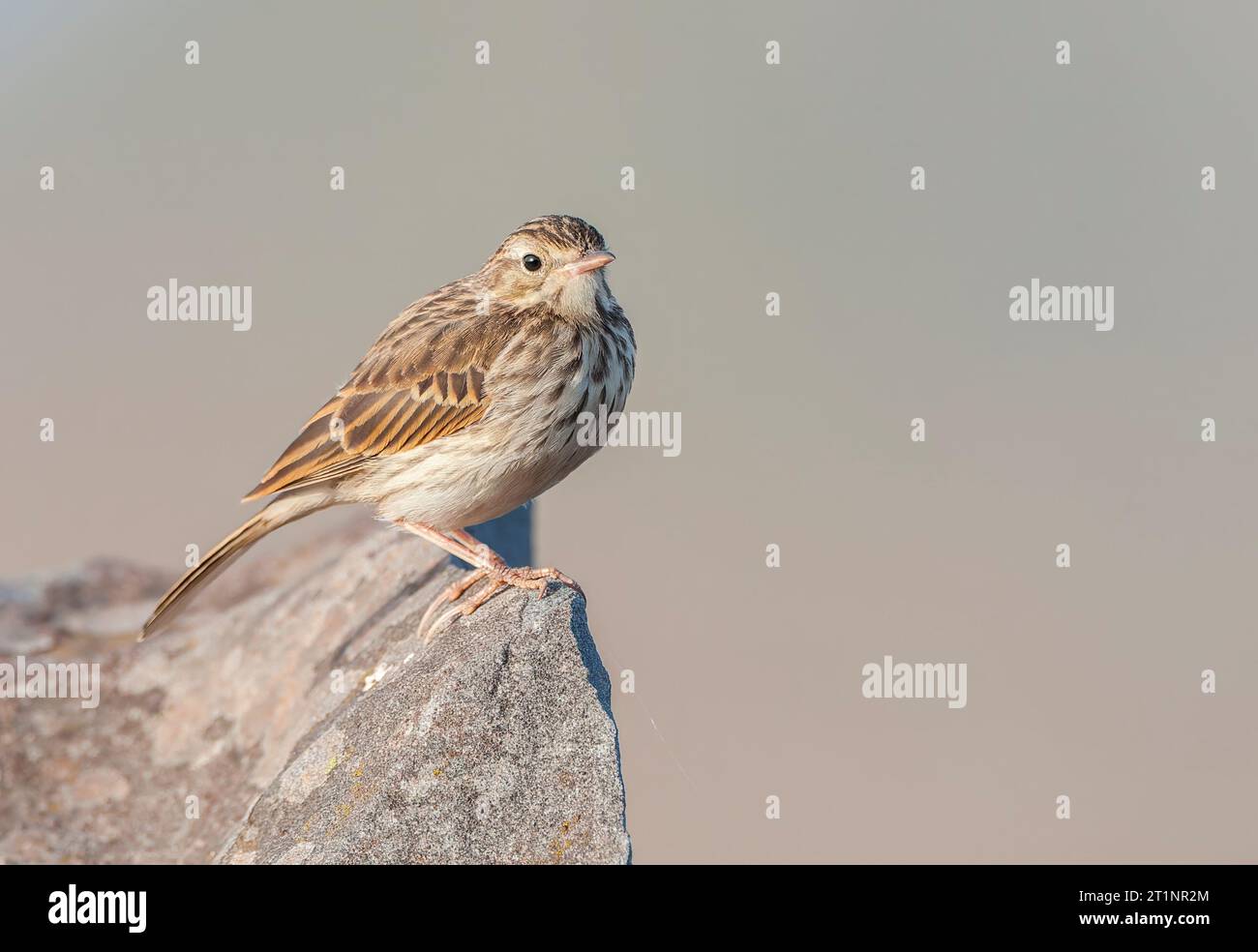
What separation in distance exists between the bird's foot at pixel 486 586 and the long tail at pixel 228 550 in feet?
4.55

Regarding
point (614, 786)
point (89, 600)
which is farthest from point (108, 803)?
point (614, 786)

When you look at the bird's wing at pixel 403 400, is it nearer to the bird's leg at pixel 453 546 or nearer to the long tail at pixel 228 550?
the long tail at pixel 228 550

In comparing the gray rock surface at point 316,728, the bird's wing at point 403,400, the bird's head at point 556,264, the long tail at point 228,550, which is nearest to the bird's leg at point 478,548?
the gray rock surface at point 316,728

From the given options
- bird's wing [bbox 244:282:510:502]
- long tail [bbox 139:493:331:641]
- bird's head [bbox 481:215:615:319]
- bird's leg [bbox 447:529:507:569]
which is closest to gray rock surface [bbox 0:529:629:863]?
bird's leg [bbox 447:529:507:569]

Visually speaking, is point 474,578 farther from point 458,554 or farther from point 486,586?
point 458,554

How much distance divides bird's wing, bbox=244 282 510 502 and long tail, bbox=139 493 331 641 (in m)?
0.16

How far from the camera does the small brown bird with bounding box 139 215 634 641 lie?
316 inches

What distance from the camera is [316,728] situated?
8.11m

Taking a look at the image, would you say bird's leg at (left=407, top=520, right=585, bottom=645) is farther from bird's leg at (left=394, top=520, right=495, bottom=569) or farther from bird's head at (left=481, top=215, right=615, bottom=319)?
bird's head at (left=481, top=215, right=615, bottom=319)

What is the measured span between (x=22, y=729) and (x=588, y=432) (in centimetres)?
494

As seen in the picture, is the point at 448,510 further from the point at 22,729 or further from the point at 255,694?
the point at 22,729

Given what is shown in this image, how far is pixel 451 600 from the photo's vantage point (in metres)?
7.85

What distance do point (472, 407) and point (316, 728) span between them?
84.1 inches
